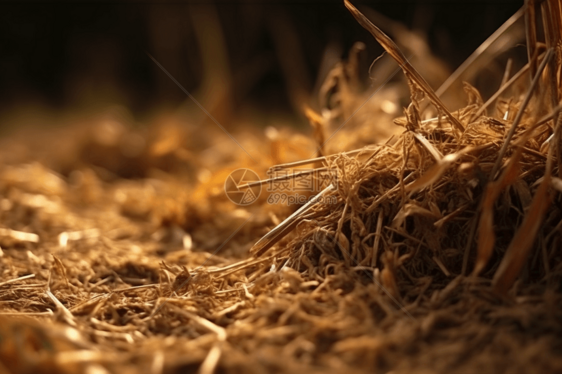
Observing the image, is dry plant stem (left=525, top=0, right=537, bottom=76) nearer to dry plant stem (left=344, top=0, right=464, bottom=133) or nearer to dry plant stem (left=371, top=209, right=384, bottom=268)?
dry plant stem (left=344, top=0, right=464, bottom=133)

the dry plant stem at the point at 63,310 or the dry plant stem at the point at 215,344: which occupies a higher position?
the dry plant stem at the point at 215,344

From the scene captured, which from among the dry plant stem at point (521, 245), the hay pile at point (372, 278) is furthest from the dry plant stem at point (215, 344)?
the dry plant stem at point (521, 245)

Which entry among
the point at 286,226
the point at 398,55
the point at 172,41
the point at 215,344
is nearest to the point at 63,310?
the point at 215,344

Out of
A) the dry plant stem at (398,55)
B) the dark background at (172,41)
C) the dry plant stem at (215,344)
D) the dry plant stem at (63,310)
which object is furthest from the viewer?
the dark background at (172,41)

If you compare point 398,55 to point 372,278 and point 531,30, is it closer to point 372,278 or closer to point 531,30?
point 531,30

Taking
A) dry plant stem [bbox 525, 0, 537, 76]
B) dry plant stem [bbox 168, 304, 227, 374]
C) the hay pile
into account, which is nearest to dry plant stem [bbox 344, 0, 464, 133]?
the hay pile

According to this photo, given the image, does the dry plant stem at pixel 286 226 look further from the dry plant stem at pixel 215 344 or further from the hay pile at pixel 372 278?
the dry plant stem at pixel 215 344

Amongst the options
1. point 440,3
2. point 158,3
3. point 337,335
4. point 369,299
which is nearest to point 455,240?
point 369,299
